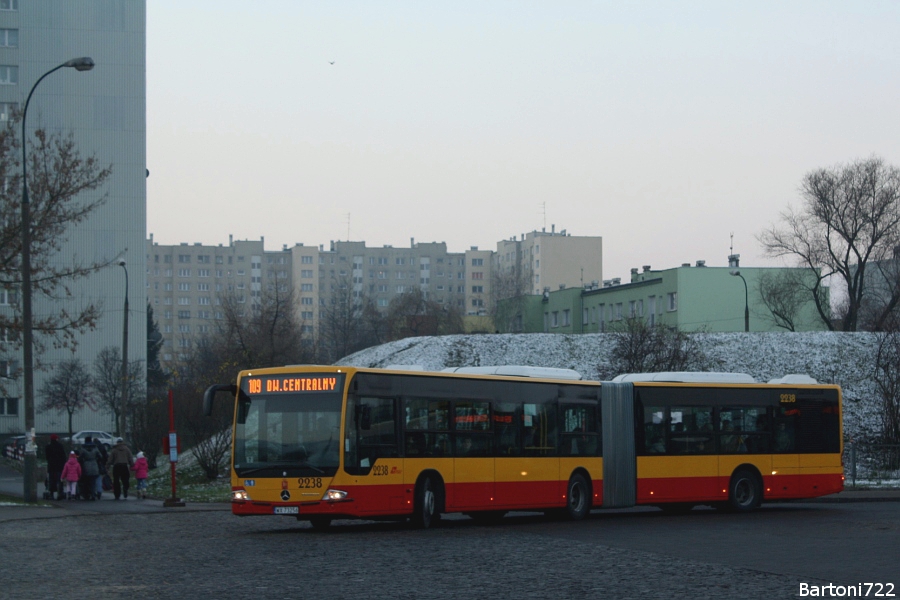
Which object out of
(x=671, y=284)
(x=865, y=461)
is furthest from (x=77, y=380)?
(x=865, y=461)

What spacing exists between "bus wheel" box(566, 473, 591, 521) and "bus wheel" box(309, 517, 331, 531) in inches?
193

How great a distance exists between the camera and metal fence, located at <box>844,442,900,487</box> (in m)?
38.5

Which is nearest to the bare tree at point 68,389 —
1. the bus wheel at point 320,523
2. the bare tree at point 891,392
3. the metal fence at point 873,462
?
the bare tree at point 891,392

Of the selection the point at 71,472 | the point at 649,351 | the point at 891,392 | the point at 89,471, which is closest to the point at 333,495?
the point at 89,471

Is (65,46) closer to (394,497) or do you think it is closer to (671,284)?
(671,284)

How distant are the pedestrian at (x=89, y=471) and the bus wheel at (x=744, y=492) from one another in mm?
16222

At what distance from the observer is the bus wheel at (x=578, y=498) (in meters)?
24.2

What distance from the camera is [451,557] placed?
51.6 ft

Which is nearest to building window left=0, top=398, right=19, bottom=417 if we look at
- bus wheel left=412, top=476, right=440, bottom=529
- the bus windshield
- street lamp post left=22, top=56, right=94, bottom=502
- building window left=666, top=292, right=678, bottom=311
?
building window left=666, top=292, right=678, bottom=311

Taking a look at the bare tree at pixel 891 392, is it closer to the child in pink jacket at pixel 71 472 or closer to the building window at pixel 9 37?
the child in pink jacket at pixel 71 472

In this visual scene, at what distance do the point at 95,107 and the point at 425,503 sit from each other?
72696 millimetres

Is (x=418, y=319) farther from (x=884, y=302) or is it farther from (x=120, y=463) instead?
(x=120, y=463)

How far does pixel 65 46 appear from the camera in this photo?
8712 centimetres

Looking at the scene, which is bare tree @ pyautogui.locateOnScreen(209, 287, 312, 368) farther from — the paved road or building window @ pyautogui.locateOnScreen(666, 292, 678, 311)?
building window @ pyautogui.locateOnScreen(666, 292, 678, 311)
